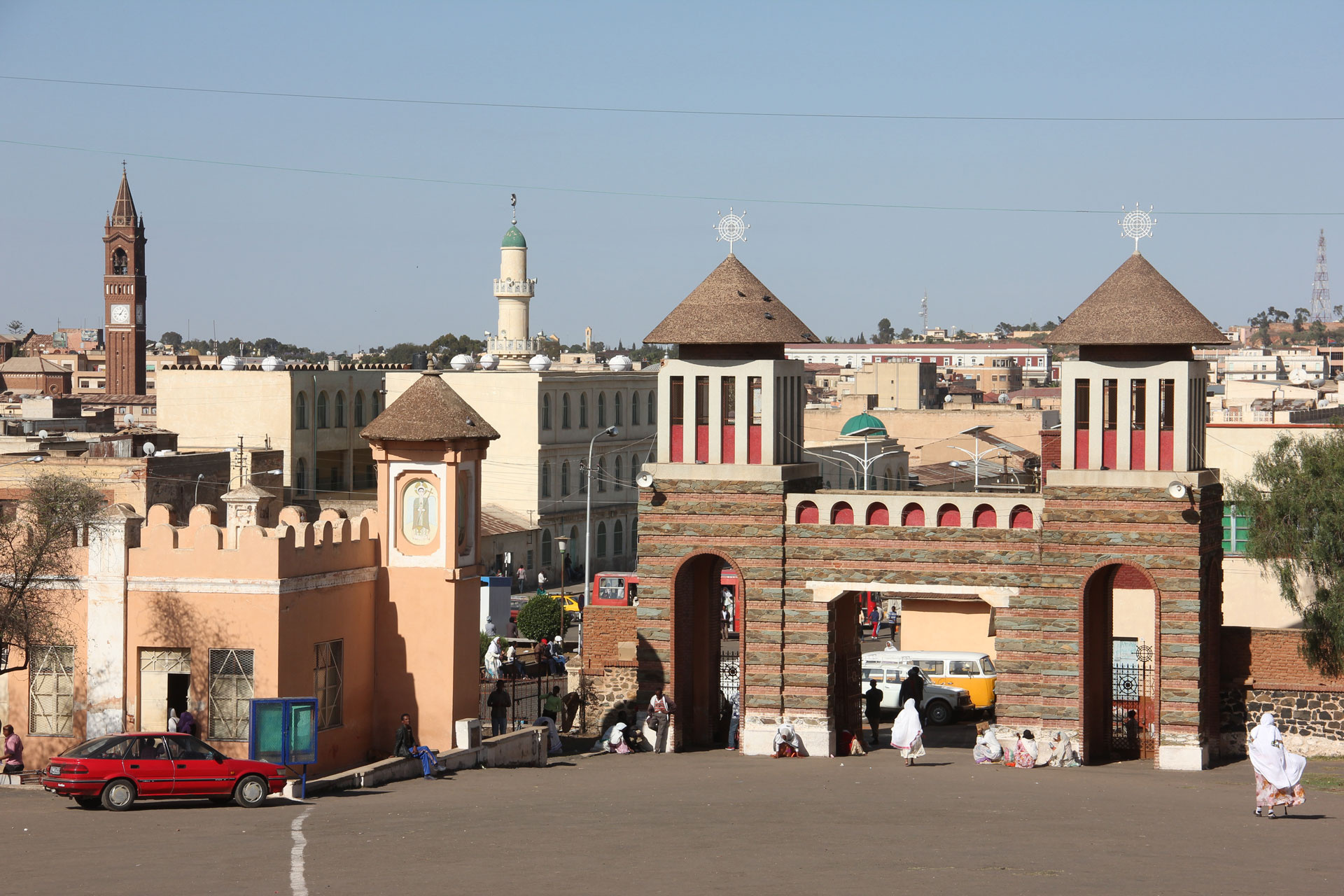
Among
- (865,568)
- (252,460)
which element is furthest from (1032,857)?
(252,460)

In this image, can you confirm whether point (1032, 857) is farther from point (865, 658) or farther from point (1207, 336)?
point (865, 658)

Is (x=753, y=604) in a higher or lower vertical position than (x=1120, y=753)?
higher

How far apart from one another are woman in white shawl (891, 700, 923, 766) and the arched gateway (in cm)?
154

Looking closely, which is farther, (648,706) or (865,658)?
(865,658)

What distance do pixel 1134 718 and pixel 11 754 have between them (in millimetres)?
19418

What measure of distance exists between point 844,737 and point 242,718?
11.2 metres

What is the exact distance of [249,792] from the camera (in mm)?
23266

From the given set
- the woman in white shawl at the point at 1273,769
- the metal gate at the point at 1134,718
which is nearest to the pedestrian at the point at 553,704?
the metal gate at the point at 1134,718

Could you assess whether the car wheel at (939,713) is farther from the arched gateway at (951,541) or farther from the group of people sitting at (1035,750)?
the group of people sitting at (1035,750)

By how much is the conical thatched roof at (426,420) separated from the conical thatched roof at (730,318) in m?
4.02

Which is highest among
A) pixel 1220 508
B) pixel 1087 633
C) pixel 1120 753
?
pixel 1220 508

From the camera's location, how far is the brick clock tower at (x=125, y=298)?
130000 millimetres

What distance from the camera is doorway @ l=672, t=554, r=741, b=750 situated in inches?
1252

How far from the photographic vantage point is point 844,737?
1249 inches
